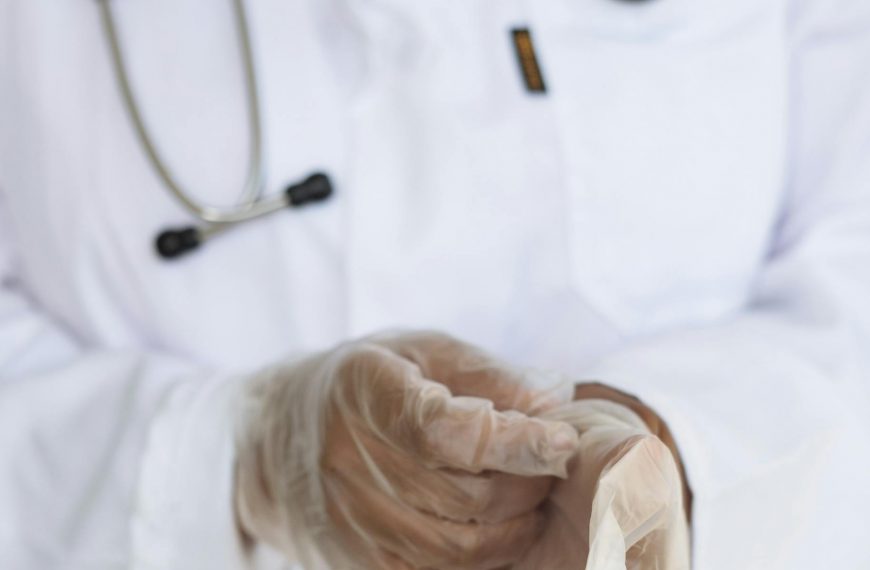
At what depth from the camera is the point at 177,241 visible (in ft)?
2.24

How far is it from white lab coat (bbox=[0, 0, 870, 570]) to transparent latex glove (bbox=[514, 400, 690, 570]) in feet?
0.67

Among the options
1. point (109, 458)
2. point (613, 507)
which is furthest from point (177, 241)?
point (613, 507)

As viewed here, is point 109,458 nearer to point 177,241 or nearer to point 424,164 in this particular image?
point 177,241

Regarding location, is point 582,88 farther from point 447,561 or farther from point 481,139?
point 447,561

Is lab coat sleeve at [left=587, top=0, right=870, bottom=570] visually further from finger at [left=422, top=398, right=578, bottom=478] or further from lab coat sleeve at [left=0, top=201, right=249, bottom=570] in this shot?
lab coat sleeve at [left=0, top=201, right=249, bottom=570]

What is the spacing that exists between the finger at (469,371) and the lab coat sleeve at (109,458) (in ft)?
0.51

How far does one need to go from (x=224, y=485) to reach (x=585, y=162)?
0.33 m

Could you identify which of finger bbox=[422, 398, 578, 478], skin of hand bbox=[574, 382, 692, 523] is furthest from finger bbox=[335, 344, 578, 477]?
skin of hand bbox=[574, 382, 692, 523]

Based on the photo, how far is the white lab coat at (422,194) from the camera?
0.67 meters

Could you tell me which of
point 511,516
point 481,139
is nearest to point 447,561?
point 511,516

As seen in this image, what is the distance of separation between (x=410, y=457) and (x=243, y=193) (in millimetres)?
281

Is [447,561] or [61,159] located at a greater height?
[61,159]

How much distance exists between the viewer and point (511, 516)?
0.48m

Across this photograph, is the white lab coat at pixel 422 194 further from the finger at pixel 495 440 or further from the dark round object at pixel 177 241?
the finger at pixel 495 440
